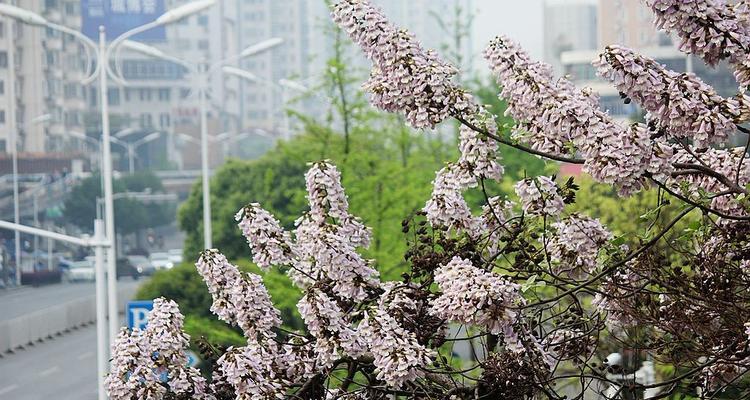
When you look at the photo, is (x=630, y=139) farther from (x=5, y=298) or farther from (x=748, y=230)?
(x=5, y=298)

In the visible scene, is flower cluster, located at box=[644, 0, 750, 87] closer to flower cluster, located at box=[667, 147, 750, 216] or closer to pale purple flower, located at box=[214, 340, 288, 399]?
flower cluster, located at box=[667, 147, 750, 216]

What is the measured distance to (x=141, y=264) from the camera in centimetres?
6662

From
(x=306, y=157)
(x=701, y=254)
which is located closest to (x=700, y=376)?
(x=701, y=254)

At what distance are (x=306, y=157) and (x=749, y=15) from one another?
44.8 feet

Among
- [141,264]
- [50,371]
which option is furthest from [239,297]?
[141,264]

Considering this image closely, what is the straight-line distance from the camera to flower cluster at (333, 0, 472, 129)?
5664mm

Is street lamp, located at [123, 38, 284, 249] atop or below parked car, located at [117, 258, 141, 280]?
atop

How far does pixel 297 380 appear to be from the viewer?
6.12 metres

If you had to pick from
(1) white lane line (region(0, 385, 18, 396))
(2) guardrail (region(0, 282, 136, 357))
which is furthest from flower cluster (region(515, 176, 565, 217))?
(2) guardrail (region(0, 282, 136, 357))

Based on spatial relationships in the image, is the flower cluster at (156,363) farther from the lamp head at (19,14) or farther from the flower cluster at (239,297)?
the lamp head at (19,14)

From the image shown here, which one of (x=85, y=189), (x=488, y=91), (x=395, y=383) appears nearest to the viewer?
(x=395, y=383)

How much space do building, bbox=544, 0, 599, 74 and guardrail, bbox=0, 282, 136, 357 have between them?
4971cm

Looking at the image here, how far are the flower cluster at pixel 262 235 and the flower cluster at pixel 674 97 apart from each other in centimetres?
180

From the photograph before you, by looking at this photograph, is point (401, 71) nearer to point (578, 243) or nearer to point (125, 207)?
point (578, 243)
